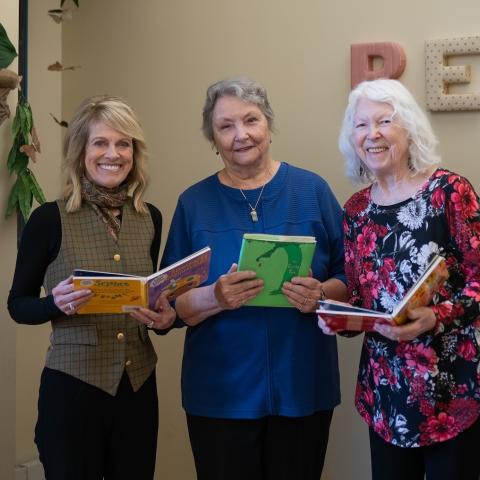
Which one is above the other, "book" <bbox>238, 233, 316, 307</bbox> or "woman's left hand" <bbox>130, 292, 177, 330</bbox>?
"book" <bbox>238, 233, 316, 307</bbox>

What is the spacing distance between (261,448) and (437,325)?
70cm

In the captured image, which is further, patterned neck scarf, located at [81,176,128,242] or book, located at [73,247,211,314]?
patterned neck scarf, located at [81,176,128,242]

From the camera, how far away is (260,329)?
2145 millimetres

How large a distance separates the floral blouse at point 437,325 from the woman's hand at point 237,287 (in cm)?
34

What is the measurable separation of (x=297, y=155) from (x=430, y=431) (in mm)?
1363

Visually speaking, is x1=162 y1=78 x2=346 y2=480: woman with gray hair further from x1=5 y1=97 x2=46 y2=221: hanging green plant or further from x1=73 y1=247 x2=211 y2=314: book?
x1=5 y1=97 x2=46 y2=221: hanging green plant

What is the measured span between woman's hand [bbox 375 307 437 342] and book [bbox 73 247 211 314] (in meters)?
0.53

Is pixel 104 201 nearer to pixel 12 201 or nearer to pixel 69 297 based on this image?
pixel 69 297

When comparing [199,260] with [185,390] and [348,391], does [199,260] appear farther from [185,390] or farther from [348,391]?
[348,391]

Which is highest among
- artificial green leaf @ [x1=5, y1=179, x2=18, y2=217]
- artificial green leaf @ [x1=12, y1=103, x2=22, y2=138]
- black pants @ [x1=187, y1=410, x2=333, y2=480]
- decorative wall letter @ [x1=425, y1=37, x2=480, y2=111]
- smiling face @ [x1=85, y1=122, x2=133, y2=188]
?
decorative wall letter @ [x1=425, y1=37, x2=480, y2=111]

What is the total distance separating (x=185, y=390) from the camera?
88.3 inches

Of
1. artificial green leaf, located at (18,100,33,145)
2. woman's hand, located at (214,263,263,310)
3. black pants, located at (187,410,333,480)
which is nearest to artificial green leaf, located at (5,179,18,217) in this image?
artificial green leaf, located at (18,100,33,145)

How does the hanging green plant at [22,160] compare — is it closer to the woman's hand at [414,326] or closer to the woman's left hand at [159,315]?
the woman's left hand at [159,315]

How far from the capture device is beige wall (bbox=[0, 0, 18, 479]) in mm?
2537
